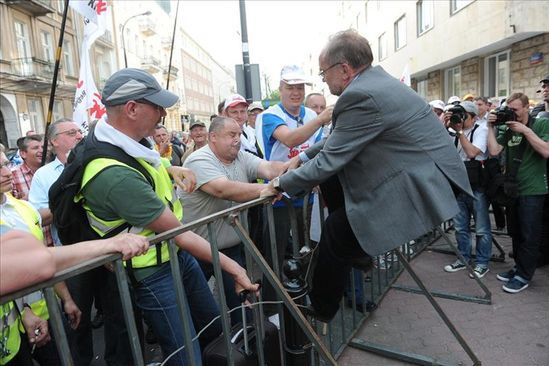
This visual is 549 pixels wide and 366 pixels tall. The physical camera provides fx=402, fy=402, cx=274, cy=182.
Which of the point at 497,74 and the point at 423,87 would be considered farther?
the point at 423,87

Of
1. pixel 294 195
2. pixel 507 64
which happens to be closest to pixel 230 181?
pixel 294 195

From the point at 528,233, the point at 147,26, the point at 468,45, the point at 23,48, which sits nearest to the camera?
the point at 528,233

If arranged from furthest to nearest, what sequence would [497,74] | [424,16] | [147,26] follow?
1. [147,26]
2. [424,16]
3. [497,74]

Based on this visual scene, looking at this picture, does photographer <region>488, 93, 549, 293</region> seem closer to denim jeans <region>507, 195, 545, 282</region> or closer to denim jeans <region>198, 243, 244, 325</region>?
denim jeans <region>507, 195, 545, 282</region>

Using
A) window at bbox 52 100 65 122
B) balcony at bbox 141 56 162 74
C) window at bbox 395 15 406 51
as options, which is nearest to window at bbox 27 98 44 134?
window at bbox 52 100 65 122

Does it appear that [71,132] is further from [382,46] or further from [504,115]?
[382,46]

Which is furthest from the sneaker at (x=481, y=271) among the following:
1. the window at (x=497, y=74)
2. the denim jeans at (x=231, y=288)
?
the window at (x=497, y=74)

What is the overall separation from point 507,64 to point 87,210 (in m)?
12.6

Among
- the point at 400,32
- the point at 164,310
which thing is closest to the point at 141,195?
the point at 164,310

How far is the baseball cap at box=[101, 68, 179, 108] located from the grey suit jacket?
859 millimetres

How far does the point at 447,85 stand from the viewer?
15.7 m

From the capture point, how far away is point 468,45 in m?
11.9

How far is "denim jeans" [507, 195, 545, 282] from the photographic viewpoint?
3971mm

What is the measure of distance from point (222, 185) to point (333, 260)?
953 mm
